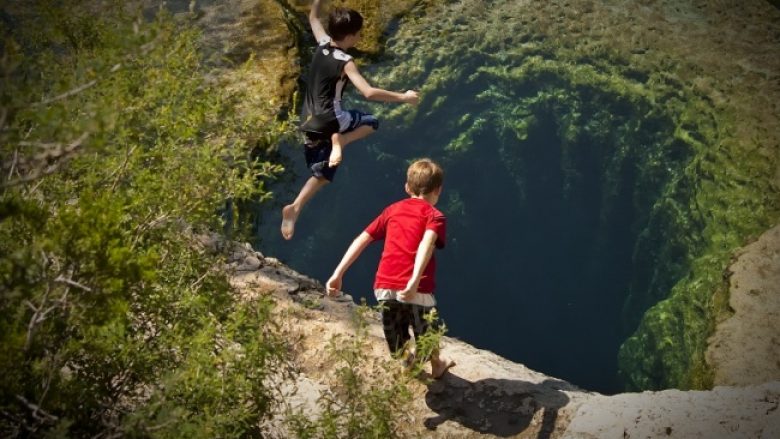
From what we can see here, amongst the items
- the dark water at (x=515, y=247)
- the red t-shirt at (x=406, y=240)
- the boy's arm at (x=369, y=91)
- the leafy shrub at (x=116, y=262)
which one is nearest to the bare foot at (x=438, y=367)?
the red t-shirt at (x=406, y=240)

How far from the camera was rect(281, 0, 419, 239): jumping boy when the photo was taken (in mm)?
4594

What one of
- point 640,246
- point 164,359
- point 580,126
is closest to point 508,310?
point 640,246

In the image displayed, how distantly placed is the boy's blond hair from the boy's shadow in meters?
1.24

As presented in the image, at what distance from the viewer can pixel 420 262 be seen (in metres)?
3.85

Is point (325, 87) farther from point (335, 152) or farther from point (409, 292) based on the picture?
point (409, 292)

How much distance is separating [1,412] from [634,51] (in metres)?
7.41

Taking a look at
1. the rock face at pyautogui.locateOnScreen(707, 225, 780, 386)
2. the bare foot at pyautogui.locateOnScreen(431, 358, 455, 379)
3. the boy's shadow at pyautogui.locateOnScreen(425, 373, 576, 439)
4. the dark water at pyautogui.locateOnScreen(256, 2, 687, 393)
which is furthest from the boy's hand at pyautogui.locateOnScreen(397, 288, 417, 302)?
the dark water at pyautogui.locateOnScreen(256, 2, 687, 393)

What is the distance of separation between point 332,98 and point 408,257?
1357 millimetres

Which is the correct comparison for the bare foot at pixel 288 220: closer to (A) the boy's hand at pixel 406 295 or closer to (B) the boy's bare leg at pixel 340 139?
(B) the boy's bare leg at pixel 340 139

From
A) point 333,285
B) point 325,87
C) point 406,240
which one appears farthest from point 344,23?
point 333,285

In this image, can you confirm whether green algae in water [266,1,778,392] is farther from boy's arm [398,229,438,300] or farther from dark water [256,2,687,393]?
boy's arm [398,229,438,300]

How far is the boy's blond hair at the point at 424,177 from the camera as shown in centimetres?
411

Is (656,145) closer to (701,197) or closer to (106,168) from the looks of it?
(701,197)

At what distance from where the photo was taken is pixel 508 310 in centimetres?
995
